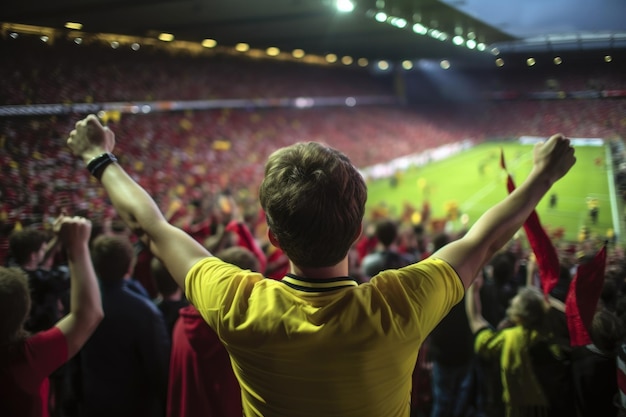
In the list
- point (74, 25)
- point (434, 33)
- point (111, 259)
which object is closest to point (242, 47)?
point (74, 25)

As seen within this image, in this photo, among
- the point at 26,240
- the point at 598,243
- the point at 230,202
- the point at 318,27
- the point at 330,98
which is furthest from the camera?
the point at 330,98

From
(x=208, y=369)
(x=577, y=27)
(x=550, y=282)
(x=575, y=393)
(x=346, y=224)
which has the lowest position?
(x=575, y=393)

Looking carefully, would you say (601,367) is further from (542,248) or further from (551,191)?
(551,191)

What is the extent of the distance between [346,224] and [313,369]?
1.29ft

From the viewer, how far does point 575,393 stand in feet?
8.21

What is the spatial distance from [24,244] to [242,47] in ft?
36.0

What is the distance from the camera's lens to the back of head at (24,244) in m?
3.15

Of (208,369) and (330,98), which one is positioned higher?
(330,98)

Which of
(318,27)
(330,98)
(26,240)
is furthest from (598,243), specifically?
(330,98)

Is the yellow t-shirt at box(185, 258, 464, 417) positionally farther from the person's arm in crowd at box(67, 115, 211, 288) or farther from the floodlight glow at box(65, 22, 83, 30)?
the floodlight glow at box(65, 22, 83, 30)

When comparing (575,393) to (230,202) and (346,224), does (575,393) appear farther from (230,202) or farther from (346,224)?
(230,202)

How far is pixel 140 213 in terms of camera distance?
1551 millimetres

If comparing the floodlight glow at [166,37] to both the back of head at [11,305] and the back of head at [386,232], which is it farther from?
the back of head at [11,305]

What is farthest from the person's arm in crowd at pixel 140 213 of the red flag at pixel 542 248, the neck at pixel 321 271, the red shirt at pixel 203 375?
the red flag at pixel 542 248
